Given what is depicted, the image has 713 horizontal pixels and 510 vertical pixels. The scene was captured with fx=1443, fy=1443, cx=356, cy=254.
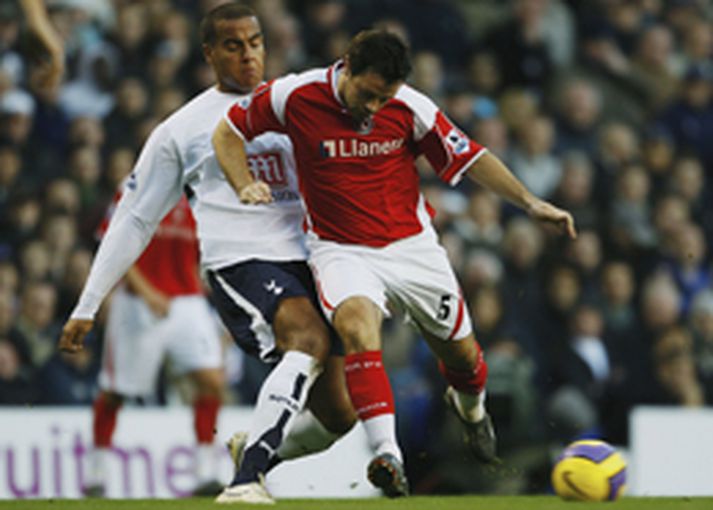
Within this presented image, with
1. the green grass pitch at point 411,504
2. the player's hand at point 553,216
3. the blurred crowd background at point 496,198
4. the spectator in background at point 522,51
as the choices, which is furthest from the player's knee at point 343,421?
the spectator in background at point 522,51

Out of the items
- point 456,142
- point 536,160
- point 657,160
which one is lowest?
point 657,160

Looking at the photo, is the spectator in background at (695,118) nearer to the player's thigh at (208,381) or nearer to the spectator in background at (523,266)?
the spectator in background at (523,266)

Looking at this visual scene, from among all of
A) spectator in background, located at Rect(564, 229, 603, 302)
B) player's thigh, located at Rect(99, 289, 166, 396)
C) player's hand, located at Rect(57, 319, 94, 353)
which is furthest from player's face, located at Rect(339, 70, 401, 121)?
spectator in background, located at Rect(564, 229, 603, 302)

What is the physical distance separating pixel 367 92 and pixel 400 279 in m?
0.87

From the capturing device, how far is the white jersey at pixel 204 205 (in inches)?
256

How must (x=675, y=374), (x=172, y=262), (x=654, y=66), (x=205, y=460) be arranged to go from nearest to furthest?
(x=205, y=460) → (x=172, y=262) → (x=675, y=374) → (x=654, y=66)

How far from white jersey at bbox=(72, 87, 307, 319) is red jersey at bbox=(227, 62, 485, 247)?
24 cm

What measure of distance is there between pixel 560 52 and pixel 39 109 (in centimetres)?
532

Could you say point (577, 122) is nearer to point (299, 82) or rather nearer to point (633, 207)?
point (633, 207)

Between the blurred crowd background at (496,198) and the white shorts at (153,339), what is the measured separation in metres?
0.39

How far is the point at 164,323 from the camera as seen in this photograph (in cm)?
1018

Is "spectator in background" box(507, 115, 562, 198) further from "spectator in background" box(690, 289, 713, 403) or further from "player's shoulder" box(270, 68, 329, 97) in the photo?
"player's shoulder" box(270, 68, 329, 97)

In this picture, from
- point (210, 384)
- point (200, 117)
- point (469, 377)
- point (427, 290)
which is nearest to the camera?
point (427, 290)

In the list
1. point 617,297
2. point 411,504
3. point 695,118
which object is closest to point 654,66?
point 695,118
